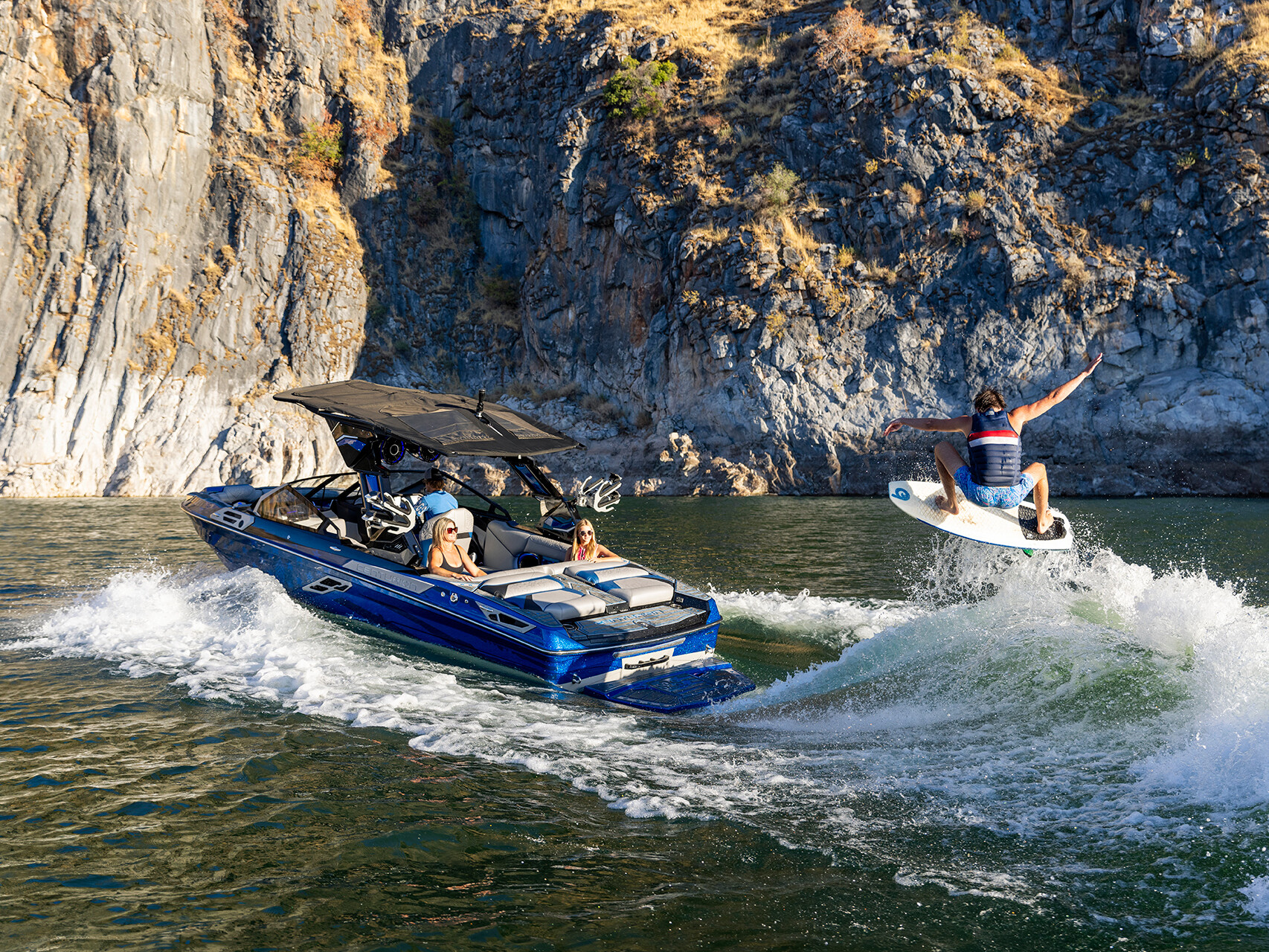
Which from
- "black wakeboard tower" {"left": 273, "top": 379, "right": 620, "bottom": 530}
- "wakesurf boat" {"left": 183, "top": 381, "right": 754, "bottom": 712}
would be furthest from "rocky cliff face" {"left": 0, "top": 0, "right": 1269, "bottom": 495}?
"wakesurf boat" {"left": 183, "top": 381, "right": 754, "bottom": 712}

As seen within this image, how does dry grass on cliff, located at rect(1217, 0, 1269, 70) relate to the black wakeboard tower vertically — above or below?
above

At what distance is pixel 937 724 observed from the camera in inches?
286

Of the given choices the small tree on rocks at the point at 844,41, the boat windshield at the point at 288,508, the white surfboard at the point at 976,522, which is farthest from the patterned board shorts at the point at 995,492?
the small tree on rocks at the point at 844,41

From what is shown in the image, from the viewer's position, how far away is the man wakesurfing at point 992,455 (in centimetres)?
966

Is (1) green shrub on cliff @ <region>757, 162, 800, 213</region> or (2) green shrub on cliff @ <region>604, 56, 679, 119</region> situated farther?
(2) green shrub on cliff @ <region>604, 56, 679, 119</region>

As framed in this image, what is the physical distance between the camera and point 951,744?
22.1 ft

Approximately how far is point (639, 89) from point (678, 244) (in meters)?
9.07

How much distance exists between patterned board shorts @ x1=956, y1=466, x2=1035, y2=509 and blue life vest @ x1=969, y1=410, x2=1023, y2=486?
0.07m

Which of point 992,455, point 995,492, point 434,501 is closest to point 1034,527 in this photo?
point 995,492

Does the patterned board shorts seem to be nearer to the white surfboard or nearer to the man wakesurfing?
the man wakesurfing

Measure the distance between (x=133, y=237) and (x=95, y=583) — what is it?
106 feet

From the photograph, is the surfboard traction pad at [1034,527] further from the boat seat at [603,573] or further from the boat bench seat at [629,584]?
the boat seat at [603,573]

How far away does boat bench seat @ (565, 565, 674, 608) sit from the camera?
9.48m

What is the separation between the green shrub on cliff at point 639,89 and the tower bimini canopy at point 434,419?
3462 centimetres
